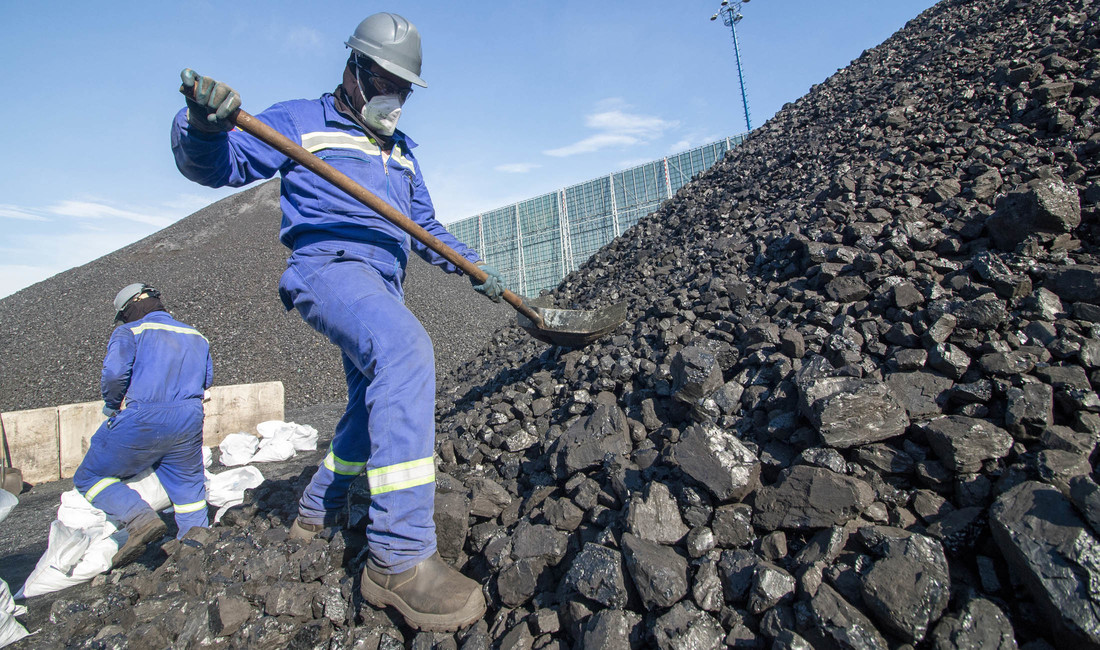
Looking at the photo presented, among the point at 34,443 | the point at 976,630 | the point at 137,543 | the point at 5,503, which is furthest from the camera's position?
the point at 34,443

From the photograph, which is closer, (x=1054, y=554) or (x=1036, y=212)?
(x=1054, y=554)

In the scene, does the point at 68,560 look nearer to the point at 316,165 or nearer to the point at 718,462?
the point at 316,165

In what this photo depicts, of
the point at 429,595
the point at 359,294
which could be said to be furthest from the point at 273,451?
the point at 429,595

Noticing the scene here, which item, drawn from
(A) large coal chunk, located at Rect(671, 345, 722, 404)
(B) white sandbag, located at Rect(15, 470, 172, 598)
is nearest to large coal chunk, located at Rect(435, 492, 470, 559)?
(A) large coal chunk, located at Rect(671, 345, 722, 404)

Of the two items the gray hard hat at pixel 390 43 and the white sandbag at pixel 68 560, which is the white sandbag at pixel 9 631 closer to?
the white sandbag at pixel 68 560

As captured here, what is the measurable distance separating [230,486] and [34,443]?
3453 millimetres

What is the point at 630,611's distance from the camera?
1612 mm

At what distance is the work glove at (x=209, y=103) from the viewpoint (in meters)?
1.97

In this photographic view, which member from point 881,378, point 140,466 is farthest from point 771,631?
point 140,466

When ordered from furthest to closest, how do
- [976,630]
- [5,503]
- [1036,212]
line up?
1. [5,503]
2. [1036,212]
3. [976,630]

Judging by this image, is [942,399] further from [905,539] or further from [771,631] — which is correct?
[771,631]

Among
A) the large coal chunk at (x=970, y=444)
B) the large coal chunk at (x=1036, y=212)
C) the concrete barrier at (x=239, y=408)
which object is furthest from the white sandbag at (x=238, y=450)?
the large coal chunk at (x=1036, y=212)

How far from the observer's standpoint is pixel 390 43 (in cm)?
237

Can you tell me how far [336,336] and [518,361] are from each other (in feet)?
8.23
